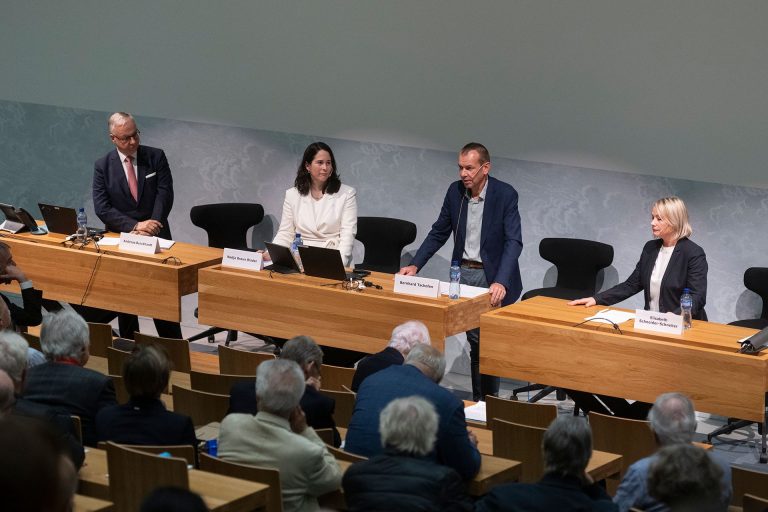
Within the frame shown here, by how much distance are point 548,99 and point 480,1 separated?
0.86m

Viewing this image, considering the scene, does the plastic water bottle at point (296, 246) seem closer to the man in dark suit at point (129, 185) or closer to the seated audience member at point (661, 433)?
the man in dark suit at point (129, 185)

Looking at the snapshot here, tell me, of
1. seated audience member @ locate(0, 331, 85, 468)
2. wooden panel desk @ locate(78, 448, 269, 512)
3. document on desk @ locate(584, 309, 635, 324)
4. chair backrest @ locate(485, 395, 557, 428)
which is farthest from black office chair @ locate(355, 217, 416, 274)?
wooden panel desk @ locate(78, 448, 269, 512)

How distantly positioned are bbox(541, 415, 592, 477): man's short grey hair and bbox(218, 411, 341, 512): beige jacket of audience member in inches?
29.0

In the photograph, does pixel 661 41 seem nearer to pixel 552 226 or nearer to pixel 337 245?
pixel 552 226

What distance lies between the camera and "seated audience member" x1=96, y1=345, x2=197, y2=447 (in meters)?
3.88

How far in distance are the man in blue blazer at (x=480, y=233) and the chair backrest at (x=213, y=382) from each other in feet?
6.37

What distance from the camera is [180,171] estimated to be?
9.55 metres

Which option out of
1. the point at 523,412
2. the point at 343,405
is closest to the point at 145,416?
the point at 343,405

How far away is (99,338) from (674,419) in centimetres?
351

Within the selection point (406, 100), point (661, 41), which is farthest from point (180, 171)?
point (661, 41)

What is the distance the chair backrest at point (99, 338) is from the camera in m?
6.18

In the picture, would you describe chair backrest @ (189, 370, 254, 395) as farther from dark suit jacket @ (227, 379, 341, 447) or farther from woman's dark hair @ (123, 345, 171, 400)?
woman's dark hair @ (123, 345, 171, 400)

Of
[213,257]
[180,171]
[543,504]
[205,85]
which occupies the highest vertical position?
[205,85]

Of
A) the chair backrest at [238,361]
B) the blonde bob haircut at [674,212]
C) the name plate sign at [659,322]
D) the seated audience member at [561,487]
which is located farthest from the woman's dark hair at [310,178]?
the seated audience member at [561,487]
